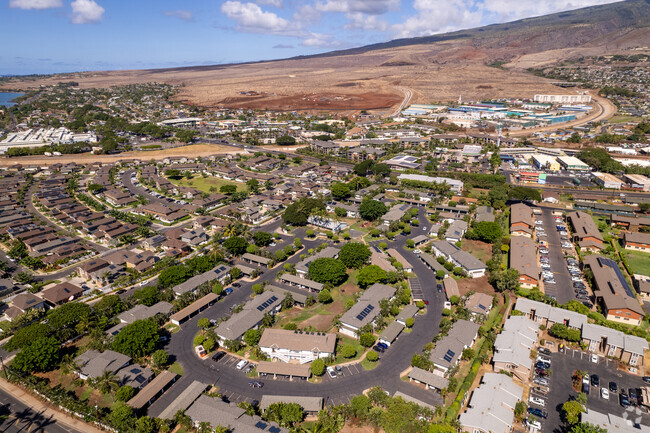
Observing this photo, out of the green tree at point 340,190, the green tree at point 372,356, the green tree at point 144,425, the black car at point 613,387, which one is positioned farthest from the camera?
the green tree at point 340,190

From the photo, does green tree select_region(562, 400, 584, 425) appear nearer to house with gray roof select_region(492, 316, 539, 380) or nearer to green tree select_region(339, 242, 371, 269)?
house with gray roof select_region(492, 316, 539, 380)

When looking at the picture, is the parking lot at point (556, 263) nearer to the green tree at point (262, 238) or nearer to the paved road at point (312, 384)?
the paved road at point (312, 384)

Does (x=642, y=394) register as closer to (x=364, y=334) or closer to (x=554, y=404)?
(x=554, y=404)

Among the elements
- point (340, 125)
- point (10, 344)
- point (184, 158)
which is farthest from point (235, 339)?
point (340, 125)

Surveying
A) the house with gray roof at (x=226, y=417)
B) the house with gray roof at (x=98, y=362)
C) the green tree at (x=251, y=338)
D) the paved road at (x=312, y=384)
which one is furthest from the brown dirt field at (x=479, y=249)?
the house with gray roof at (x=98, y=362)

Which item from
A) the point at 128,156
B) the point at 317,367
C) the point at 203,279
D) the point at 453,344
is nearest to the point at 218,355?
the point at 317,367

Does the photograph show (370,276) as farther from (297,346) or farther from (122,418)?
(122,418)

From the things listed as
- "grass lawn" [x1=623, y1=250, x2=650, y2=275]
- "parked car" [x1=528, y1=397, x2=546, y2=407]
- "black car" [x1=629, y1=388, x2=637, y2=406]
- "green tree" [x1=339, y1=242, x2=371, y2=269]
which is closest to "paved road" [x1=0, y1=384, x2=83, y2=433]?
"green tree" [x1=339, y1=242, x2=371, y2=269]
